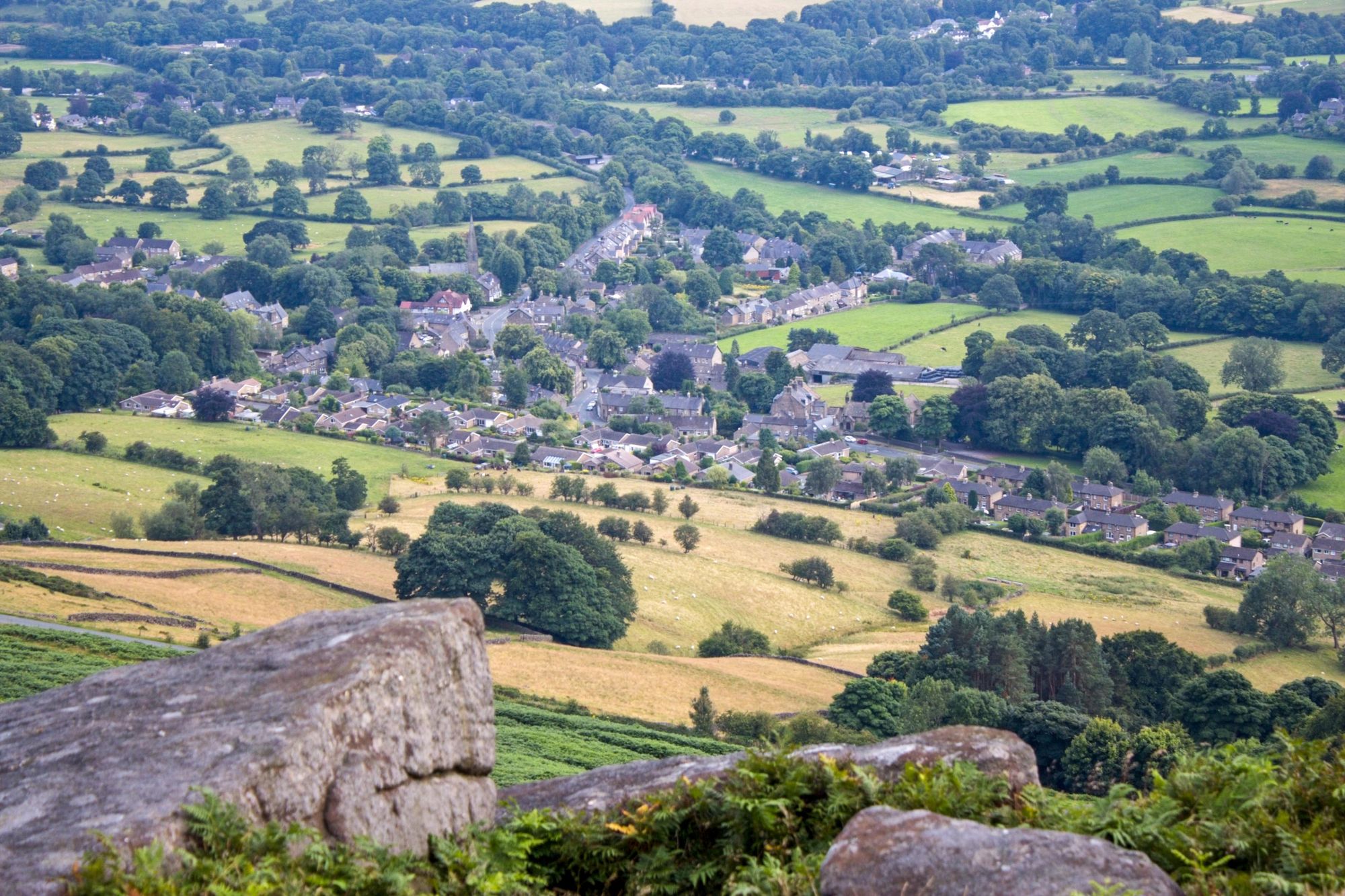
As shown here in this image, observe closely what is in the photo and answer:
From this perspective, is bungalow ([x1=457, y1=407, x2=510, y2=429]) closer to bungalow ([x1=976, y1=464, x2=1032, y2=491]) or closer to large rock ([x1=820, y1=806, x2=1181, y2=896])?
bungalow ([x1=976, y1=464, x2=1032, y2=491])

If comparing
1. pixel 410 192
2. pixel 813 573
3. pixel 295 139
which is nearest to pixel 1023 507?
pixel 813 573

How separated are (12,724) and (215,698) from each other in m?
1.74

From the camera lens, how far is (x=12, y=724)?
36.6ft

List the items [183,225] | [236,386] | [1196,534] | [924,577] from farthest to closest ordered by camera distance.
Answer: [183,225]
[236,386]
[1196,534]
[924,577]

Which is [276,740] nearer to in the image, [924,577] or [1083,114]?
[924,577]

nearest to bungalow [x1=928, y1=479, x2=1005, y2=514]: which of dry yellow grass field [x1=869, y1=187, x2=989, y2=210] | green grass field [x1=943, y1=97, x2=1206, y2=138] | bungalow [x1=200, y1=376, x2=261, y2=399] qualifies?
bungalow [x1=200, y1=376, x2=261, y2=399]

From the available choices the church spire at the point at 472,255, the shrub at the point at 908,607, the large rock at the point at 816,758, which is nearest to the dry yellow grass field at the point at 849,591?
the shrub at the point at 908,607

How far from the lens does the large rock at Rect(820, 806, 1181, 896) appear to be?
29.7ft

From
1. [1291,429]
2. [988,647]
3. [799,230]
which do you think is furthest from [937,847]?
[799,230]

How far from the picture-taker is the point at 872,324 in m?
115

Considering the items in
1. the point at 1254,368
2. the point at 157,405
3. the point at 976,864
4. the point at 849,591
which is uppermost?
the point at 976,864

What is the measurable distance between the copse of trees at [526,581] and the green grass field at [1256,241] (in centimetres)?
7892

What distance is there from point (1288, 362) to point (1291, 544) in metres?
31.7

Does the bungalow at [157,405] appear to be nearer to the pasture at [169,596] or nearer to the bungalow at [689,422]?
the bungalow at [689,422]
